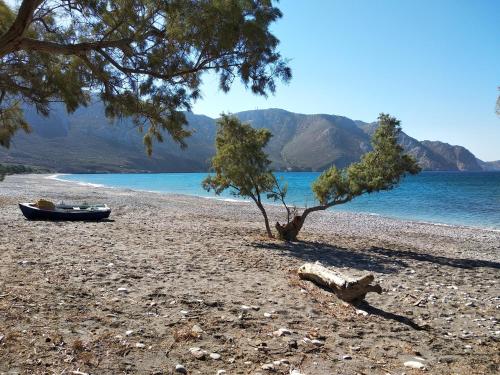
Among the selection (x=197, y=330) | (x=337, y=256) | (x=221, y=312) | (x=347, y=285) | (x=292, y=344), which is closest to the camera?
(x=292, y=344)

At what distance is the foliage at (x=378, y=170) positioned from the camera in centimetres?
1859

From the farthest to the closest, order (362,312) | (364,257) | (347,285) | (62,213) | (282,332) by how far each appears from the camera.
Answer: (62,213), (364,257), (347,285), (362,312), (282,332)

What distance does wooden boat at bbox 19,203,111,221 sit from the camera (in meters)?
20.5

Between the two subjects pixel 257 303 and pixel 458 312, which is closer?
pixel 257 303

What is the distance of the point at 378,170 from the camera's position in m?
18.6

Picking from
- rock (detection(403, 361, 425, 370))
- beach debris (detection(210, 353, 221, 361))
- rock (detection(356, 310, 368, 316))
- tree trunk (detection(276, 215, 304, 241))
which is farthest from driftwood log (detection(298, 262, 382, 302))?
tree trunk (detection(276, 215, 304, 241))

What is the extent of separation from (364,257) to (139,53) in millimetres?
12211

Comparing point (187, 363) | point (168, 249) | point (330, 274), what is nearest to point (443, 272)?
point (330, 274)

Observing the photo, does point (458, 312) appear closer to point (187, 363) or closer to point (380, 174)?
point (187, 363)

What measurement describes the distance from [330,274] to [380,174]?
9.76 meters

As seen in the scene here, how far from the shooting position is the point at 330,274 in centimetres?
996

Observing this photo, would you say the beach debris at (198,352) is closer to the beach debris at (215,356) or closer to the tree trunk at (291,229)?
the beach debris at (215,356)

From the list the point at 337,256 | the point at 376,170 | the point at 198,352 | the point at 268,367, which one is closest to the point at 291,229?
the point at 337,256

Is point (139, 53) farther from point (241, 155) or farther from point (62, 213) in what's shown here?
point (62, 213)
